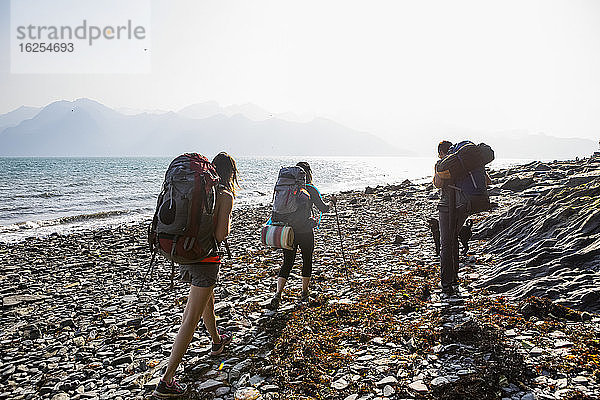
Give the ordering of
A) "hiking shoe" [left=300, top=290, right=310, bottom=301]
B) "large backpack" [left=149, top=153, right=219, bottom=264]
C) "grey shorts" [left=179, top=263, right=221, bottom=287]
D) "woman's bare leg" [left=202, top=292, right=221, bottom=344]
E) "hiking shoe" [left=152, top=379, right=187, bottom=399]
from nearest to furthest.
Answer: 1. "large backpack" [left=149, top=153, right=219, bottom=264]
2. "hiking shoe" [left=152, top=379, right=187, bottom=399]
3. "grey shorts" [left=179, top=263, right=221, bottom=287]
4. "woman's bare leg" [left=202, top=292, right=221, bottom=344]
5. "hiking shoe" [left=300, top=290, right=310, bottom=301]

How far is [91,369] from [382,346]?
4537 millimetres

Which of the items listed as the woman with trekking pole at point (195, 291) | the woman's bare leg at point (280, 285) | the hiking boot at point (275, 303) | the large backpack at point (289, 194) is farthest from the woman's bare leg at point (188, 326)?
the woman's bare leg at point (280, 285)

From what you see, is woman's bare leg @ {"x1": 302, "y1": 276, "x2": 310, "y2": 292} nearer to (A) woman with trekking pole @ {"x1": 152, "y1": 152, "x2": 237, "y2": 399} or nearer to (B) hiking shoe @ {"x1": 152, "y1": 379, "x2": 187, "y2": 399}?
(A) woman with trekking pole @ {"x1": 152, "y1": 152, "x2": 237, "y2": 399}

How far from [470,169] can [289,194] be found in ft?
11.9

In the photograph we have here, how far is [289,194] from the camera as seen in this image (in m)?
7.79

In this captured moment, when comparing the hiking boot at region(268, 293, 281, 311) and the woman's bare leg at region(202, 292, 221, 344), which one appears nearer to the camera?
the woman's bare leg at region(202, 292, 221, 344)

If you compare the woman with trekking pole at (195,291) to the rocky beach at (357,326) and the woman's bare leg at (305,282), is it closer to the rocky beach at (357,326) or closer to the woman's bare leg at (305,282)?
the rocky beach at (357,326)

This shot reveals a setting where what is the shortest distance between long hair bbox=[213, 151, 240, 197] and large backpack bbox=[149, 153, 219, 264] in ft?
2.33

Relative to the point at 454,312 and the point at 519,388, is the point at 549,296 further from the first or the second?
the point at 519,388

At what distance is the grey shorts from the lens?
16.7 feet

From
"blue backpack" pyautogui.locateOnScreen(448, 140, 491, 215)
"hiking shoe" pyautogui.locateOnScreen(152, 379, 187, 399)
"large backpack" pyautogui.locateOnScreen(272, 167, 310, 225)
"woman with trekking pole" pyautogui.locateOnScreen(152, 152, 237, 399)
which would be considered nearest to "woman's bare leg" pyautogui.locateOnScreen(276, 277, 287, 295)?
"large backpack" pyautogui.locateOnScreen(272, 167, 310, 225)

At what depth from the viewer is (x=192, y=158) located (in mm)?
4930

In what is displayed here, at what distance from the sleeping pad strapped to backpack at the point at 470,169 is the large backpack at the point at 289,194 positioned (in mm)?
2872

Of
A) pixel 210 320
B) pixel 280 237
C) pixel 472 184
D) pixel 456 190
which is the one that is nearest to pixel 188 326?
pixel 210 320
